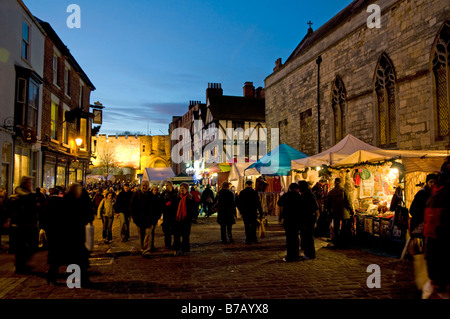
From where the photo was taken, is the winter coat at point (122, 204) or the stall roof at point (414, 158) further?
the winter coat at point (122, 204)

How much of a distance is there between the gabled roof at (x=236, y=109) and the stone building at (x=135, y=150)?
29379 mm

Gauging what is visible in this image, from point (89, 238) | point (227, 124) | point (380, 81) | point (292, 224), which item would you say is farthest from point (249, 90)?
point (89, 238)

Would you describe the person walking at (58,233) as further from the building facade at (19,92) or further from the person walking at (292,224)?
the building facade at (19,92)

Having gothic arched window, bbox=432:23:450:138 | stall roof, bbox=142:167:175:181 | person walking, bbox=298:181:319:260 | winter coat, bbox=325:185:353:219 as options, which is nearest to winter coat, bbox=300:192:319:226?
person walking, bbox=298:181:319:260

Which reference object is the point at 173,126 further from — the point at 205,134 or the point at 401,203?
the point at 401,203

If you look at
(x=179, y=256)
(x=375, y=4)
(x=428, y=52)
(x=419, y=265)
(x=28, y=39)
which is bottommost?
(x=179, y=256)

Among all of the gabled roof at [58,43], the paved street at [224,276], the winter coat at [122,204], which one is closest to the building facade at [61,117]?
the gabled roof at [58,43]

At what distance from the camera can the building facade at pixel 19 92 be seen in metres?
12.9

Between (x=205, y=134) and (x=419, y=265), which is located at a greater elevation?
(x=205, y=134)

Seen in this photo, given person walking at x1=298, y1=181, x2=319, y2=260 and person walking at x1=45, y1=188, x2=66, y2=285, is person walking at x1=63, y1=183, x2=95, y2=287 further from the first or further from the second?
person walking at x1=298, y1=181, x2=319, y2=260

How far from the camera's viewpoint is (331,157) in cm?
1116

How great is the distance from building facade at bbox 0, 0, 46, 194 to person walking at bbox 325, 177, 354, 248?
433 inches
